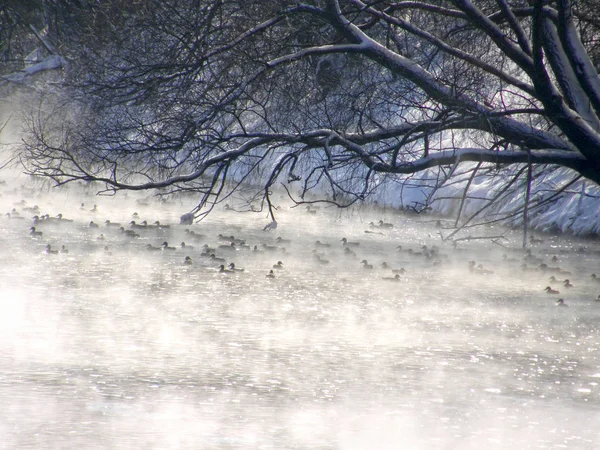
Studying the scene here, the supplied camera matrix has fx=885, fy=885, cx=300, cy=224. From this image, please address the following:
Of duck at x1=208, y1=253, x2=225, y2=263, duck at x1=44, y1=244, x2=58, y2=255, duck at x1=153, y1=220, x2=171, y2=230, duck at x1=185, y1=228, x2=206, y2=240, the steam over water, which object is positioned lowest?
the steam over water

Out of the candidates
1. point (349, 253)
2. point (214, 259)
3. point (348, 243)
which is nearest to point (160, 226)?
point (348, 243)

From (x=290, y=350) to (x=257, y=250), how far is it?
537 cm

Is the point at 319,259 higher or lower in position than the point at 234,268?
higher

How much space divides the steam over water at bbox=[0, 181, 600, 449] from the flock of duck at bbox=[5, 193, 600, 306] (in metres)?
0.08

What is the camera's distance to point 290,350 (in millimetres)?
7484

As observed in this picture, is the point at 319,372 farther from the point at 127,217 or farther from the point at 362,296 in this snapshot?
the point at 127,217

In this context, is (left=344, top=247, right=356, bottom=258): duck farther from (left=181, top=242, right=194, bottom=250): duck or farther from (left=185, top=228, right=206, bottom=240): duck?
(left=185, top=228, right=206, bottom=240): duck

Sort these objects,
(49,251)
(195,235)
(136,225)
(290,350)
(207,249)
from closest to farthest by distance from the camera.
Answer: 1. (290,350)
2. (49,251)
3. (207,249)
4. (195,235)
5. (136,225)

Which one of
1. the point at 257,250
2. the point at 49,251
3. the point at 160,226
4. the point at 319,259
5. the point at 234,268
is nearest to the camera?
the point at 234,268

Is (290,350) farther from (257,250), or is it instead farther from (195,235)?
(195,235)

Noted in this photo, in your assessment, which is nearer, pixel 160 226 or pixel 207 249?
pixel 207 249

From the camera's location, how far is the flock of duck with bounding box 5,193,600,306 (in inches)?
452

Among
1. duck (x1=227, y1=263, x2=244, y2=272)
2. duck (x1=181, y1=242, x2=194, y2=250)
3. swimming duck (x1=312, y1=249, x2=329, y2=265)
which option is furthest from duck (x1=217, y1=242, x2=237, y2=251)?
duck (x1=227, y1=263, x2=244, y2=272)

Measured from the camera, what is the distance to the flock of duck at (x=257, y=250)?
11.5 metres
